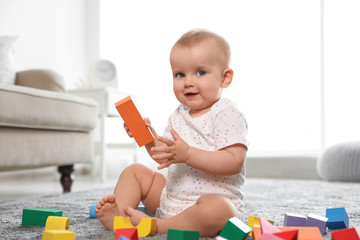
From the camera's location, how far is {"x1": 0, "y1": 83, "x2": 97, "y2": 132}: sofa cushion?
4.93ft

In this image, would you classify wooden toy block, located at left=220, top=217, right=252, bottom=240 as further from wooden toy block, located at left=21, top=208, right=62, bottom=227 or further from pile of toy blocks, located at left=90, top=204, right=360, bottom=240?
wooden toy block, located at left=21, top=208, right=62, bottom=227

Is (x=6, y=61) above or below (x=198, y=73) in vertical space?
above

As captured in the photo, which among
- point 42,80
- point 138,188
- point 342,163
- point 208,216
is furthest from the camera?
point 342,163

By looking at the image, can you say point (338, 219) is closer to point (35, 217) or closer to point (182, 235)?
point (182, 235)

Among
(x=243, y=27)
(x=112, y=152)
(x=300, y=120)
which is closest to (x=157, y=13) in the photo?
(x=243, y=27)

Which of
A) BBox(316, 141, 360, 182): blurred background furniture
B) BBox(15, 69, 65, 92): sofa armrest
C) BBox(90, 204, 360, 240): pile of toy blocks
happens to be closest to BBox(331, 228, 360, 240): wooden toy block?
BBox(90, 204, 360, 240): pile of toy blocks

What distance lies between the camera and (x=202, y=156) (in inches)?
30.2

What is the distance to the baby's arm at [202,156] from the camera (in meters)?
0.73

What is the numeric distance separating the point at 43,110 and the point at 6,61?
632 mm

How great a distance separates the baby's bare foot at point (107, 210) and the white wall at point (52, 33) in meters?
2.55

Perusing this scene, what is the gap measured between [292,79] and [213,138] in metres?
2.53

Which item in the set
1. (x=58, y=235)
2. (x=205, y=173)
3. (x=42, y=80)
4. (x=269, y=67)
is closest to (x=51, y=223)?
(x=58, y=235)

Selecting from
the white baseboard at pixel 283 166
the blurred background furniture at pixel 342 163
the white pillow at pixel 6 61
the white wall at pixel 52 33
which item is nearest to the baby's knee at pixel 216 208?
the white pillow at pixel 6 61

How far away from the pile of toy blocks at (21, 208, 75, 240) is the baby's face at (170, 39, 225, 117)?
1.26 ft
